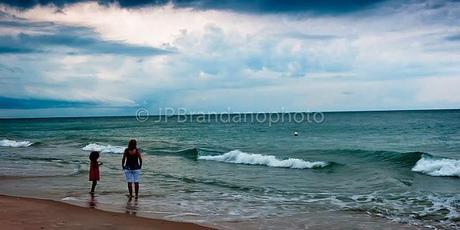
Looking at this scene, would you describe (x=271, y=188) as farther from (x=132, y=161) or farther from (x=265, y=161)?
(x=265, y=161)

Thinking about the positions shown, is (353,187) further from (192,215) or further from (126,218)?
(126,218)

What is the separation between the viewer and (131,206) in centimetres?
1194

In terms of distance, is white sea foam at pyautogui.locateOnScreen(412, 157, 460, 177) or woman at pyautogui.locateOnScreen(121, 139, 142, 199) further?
white sea foam at pyautogui.locateOnScreen(412, 157, 460, 177)

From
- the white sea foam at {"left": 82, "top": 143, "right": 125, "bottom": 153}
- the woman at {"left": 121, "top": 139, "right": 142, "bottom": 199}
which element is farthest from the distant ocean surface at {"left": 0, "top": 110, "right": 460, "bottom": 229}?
the white sea foam at {"left": 82, "top": 143, "right": 125, "bottom": 153}

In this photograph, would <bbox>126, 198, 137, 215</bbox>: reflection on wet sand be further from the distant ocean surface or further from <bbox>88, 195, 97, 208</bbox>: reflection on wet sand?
<bbox>88, 195, 97, 208</bbox>: reflection on wet sand

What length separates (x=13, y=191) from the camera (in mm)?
14555

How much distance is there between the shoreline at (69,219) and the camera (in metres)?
9.23

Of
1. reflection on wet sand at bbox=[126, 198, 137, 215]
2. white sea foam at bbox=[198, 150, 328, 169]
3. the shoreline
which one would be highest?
the shoreline

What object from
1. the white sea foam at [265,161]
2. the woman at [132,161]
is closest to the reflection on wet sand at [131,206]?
the woman at [132,161]

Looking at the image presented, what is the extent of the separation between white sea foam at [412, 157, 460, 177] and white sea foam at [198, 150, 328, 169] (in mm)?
4231

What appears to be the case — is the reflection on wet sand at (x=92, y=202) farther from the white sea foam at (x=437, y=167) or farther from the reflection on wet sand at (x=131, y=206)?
the white sea foam at (x=437, y=167)

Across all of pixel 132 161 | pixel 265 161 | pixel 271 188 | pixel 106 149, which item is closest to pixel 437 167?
pixel 271 188

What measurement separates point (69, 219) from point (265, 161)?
52.8 feet

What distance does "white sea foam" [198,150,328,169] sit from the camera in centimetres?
2354
